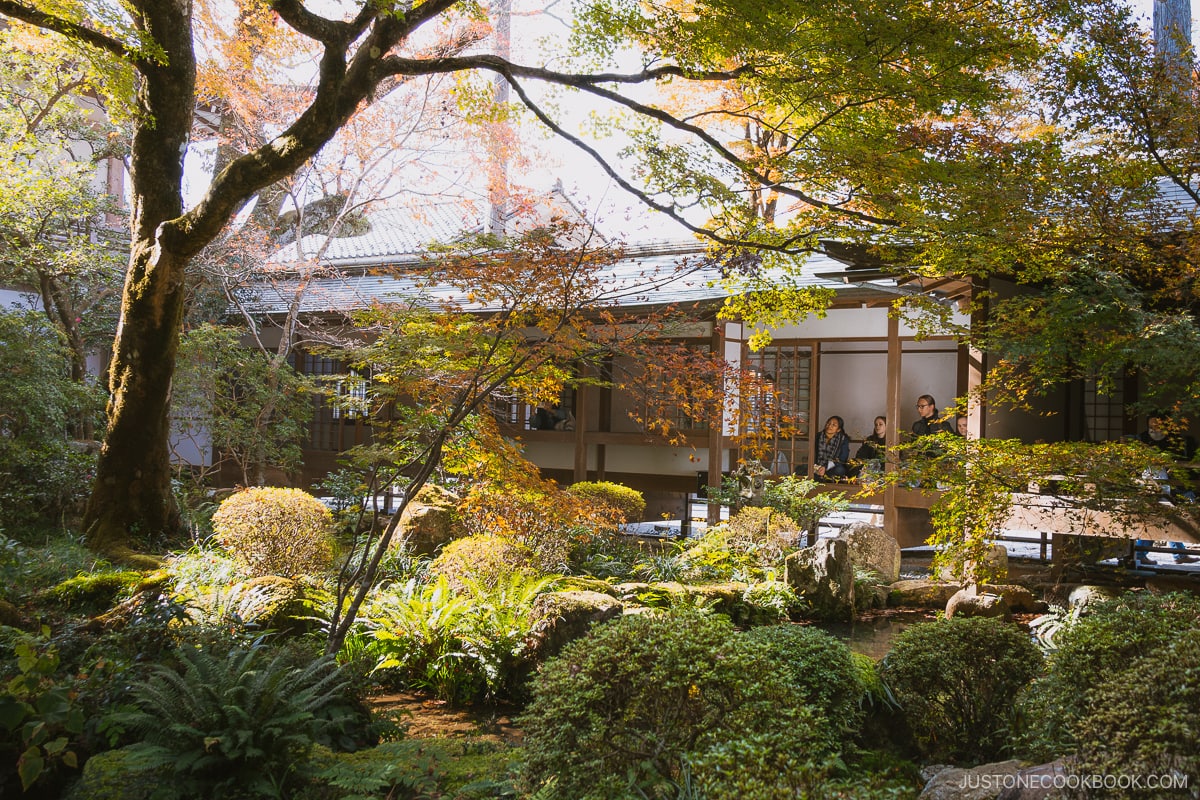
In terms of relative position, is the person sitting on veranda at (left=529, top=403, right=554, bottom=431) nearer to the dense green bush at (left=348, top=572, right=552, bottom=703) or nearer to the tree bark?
the tree bark

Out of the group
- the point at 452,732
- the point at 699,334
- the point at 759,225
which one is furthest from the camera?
the point at 699,334

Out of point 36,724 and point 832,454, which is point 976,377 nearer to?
point 832,454

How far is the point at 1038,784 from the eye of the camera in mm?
3193

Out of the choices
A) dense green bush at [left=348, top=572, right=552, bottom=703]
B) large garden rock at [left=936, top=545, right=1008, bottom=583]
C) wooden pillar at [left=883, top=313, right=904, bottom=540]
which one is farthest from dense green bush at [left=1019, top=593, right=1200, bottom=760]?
wooden pillar at [left=883, top=313, right=904, bottom=540]

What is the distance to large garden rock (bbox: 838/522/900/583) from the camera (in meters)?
9.98

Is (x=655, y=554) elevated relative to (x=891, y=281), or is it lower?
lower

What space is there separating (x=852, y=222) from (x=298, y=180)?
924 centimetres

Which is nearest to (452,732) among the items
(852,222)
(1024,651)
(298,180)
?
(1024,651)

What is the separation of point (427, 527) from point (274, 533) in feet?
5.34

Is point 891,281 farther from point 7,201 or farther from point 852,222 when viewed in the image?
point 7,201

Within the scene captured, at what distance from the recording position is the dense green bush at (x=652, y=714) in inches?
129

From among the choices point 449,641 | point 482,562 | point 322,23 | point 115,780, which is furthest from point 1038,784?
point 322,23

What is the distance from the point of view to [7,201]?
1059cm

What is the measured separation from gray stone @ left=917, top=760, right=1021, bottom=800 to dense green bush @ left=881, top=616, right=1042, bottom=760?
0.94 meters
